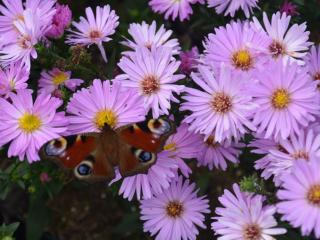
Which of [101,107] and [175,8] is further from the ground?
[175,8]

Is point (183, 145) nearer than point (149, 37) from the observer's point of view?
Yes

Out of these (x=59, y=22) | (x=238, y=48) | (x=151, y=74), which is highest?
(x=59, y=22)

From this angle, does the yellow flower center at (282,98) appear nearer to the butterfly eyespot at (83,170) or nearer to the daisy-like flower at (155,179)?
the daisy-like flower at (155,179)

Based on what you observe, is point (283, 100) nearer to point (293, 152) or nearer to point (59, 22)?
point (293, 152)

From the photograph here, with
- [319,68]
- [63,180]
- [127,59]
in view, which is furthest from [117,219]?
[319,68]

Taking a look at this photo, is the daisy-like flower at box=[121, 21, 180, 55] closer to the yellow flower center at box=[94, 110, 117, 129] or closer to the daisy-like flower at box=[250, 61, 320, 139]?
the yellow flower center at box=[94, 110, 117, 129]

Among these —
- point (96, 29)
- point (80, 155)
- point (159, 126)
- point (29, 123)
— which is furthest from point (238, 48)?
point (29, 123)

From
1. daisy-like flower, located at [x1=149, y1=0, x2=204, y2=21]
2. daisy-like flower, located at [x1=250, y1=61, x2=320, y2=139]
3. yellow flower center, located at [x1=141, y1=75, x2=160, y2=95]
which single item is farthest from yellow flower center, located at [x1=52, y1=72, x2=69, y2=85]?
daisy-like flower, located at [x1=250, y1=61, x2=320, y2=139]
